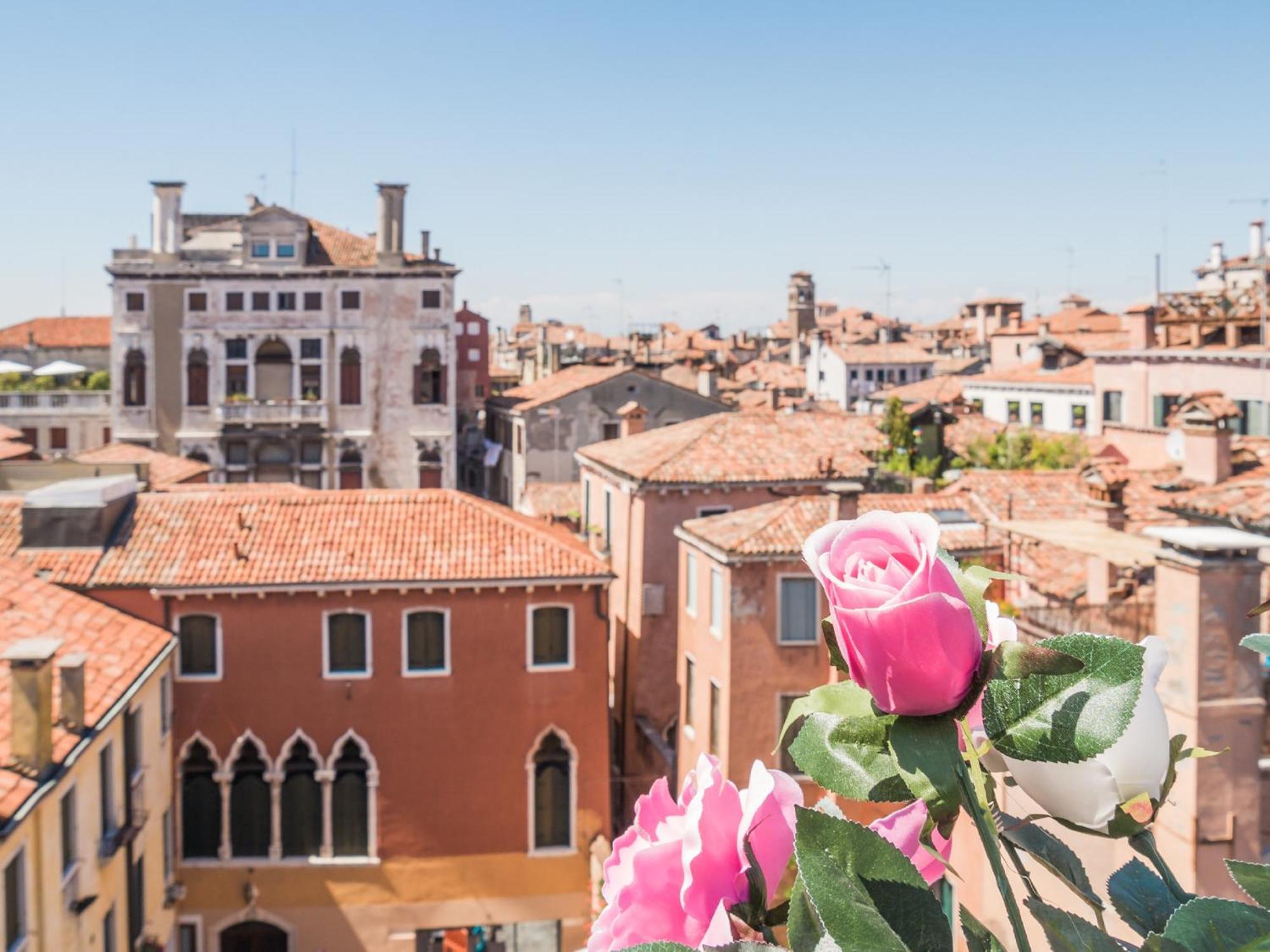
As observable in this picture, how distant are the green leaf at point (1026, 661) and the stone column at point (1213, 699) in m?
7.30

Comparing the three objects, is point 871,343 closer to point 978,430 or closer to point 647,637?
point 978,430

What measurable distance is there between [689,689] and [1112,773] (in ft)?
55.7

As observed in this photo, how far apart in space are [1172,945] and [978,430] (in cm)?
3149

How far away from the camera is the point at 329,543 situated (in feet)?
56.9

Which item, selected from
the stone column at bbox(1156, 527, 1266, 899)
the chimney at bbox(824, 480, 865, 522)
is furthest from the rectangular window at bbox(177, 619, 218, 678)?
the stone column at bbox(1156, 527, 1266, 899)

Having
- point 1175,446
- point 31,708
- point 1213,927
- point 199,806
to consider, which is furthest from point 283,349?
point 1213,927

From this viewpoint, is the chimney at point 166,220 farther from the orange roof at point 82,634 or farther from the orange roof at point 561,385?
the orange roof at point 82,634

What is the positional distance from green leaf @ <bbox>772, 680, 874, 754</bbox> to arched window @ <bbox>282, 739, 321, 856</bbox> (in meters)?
16.6

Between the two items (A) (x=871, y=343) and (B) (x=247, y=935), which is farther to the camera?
(A) (x=871, y=343)

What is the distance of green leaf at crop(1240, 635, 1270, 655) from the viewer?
4.43ft

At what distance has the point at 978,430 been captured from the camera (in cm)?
3153

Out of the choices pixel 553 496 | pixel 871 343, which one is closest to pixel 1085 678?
pixel 553 496

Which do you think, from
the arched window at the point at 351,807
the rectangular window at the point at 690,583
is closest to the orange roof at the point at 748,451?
the rectangular window at the point at 690,583

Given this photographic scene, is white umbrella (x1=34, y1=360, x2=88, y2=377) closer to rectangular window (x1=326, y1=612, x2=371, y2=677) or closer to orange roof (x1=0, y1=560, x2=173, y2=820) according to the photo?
orange roof (x1=0, y1=560, x2=173, y2=820)
